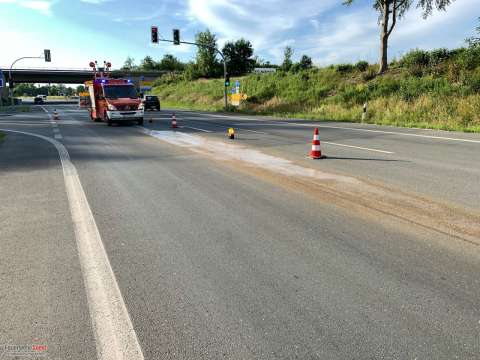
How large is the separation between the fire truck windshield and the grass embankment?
11.7 meters

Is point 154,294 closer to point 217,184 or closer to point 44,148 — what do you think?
point 217,184

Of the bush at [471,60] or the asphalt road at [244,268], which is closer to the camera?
the asphalt road at [244,268]

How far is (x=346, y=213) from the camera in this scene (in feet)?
17.1

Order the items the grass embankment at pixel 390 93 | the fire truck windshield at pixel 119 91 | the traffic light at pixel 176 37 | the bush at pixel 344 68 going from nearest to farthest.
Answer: the grass embankment at pixel 390 93
the fire truck windshield at pixel 119 91
the traffic light at pixel 176 37
the bush at pixel 344 68

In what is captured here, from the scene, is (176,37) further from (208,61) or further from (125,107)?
(208,61)

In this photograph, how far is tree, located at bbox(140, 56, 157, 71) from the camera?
4683 inches

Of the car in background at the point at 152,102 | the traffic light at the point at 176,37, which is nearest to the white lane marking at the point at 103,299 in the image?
the traffic light at the point at 176,37

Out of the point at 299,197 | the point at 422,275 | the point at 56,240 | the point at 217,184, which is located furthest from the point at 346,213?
the point at 56,240

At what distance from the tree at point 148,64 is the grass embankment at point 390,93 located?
83006 mm

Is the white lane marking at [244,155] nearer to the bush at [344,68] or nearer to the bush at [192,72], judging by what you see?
the bush at [344,68]

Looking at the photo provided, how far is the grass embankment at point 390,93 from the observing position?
66.9ft

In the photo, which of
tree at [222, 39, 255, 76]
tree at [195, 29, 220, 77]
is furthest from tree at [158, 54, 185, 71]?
tree at [195, 29, 220, 77]

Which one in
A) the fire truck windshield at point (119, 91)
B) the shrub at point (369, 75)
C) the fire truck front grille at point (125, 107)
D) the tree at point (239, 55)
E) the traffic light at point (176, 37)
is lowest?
the fire truck front grille at point (125, 107)

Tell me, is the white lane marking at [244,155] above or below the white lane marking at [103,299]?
above
